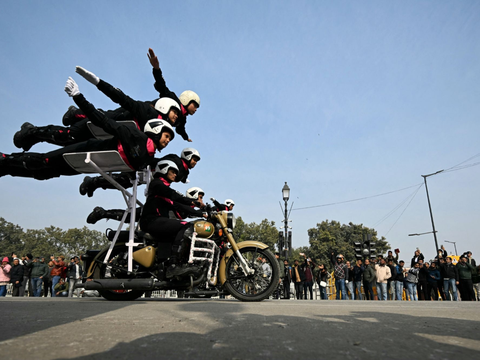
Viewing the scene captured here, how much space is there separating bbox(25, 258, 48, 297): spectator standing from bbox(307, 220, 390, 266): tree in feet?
240

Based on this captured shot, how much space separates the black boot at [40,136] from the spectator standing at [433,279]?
41.8 feet

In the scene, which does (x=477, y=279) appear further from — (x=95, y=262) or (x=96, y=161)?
(x=96, y=161)

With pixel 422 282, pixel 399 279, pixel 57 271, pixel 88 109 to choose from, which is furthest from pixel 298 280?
pixel 88 109

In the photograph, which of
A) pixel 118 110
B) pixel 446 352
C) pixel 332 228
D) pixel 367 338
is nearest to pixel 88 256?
pixel 118 110

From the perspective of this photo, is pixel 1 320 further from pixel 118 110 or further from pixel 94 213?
pixel 118 110

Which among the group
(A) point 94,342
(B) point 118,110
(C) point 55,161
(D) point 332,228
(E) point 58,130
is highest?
(D) point 332,228

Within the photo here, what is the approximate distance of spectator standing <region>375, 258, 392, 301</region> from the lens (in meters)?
13.4

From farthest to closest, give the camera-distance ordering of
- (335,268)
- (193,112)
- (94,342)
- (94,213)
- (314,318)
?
(335,268) → (193,112) → (94,213) → (314,318) → (94,342)

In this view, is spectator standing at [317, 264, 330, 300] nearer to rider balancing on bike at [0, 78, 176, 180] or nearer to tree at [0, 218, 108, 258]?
rider balancing on bike at [0, 78, 176, 180]

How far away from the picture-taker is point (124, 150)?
5.17 meters

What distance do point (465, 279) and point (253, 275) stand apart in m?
10.2

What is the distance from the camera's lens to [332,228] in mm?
92375

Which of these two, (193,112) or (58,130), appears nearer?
(58,130)

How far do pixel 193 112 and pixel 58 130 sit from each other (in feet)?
7.45
